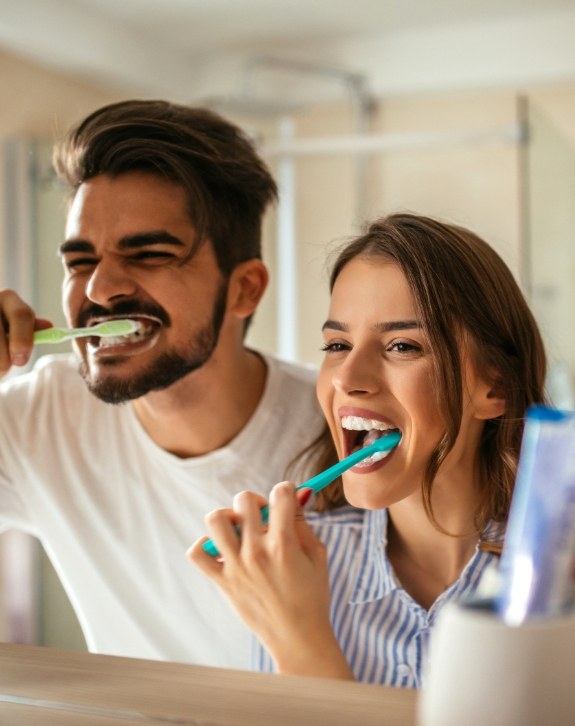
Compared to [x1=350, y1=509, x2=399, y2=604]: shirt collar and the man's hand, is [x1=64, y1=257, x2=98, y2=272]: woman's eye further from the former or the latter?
[x1=350, y1=509, x2=399, y2=604]: shirt collar

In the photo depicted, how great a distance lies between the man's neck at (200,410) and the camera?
40.8 inches

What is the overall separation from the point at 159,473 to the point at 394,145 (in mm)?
1558

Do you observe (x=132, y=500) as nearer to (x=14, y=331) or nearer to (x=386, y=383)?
(x=14, y=331)

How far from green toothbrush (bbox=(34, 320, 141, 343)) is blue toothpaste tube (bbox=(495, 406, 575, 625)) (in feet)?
1.89

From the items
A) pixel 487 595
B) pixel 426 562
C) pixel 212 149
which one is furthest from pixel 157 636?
pixel 487 595

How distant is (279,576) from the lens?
0.64m

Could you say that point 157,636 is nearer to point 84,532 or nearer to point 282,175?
point 84,532

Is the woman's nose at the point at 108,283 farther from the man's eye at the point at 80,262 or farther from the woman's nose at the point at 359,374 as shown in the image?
the woman's nose at the point at 359,374

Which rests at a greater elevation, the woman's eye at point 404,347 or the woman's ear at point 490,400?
the woman's eye at point 404,347

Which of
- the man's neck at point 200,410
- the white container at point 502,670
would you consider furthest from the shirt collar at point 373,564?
the white container at point 502,670

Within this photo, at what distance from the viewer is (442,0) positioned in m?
2.29

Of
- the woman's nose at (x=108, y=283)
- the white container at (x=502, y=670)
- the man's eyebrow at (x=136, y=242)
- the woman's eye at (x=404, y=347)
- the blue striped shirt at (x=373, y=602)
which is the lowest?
the blue striped shirt at (x=373, y=602)

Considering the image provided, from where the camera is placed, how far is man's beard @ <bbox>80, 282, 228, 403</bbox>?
951 mm

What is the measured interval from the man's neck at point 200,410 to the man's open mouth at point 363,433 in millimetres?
283
